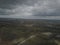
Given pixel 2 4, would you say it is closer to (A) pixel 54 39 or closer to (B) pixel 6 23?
(B) pixel 6 23

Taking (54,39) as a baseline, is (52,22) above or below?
above

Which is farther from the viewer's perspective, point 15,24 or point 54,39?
point 15,24

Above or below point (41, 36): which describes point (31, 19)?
above

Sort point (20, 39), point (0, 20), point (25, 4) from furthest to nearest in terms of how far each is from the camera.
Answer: point (25, 4) → point (0, 20) → point (20, 39)

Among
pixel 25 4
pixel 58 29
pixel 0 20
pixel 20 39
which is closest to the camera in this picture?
pixel 20 39

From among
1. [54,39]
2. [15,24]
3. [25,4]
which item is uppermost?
[25,4]

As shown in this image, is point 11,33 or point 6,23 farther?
point 6,23

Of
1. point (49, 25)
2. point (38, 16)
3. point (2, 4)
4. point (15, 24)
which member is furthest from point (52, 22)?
point (2, 4)

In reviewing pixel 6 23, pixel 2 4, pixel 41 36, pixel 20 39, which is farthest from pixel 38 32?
pixel 2 4

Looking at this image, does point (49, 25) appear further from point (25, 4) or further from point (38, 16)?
point (25, 4)
